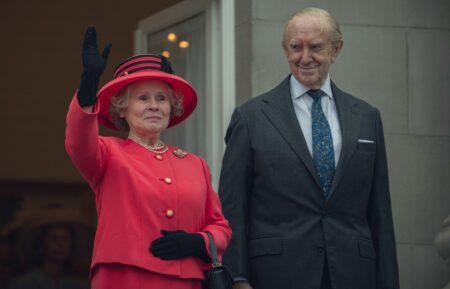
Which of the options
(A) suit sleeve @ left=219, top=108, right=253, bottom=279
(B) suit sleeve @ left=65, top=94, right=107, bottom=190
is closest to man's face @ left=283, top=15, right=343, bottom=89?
(A) suit sleeve @ left=219, top=108, right=253, bottom=279

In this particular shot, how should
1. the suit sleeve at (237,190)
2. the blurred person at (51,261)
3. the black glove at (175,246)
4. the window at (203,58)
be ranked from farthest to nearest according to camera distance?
the blurred person at (51,261) < the window at (203,58) < the suit sleeve at (237,190) < the black glove at (175,246)

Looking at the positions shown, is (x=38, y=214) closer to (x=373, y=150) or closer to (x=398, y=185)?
(x=398, y=185)

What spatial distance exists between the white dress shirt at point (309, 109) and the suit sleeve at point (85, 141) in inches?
54.3

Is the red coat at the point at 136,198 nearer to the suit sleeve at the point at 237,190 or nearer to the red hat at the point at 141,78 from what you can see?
the red hat at the point at 141,78

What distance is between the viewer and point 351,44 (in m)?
7.98

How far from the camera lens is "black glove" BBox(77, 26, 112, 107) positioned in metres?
4.80

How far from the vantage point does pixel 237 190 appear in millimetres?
6059

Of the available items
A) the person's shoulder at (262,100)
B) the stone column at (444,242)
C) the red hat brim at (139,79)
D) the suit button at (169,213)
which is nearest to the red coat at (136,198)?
the suit button at (169,213)

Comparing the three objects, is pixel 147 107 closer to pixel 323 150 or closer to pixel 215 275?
pixel 215 275

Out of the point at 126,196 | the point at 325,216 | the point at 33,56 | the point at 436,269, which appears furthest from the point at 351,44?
the point at 33,56

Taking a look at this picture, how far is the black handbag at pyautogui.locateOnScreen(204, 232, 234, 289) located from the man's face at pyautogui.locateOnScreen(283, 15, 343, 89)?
1314 millimetres

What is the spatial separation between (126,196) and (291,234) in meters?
1.15

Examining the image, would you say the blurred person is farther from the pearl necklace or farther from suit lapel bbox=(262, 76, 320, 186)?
the pearl necklace

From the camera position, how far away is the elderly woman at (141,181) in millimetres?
4957
